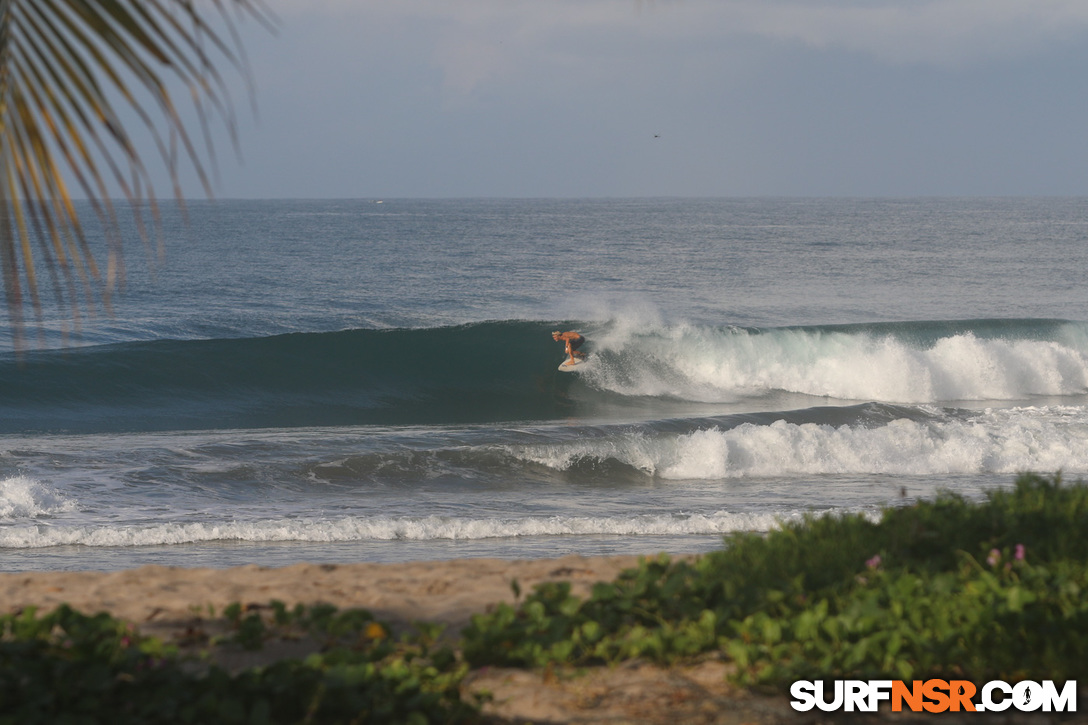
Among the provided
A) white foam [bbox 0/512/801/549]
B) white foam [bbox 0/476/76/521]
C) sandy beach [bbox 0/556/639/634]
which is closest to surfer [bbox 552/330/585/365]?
white foam [bbox 0/512/801/549]

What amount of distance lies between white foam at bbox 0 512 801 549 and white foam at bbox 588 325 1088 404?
34.4 ft

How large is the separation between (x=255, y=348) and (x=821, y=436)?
1290 cm

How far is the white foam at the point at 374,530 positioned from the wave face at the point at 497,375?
26.2ft

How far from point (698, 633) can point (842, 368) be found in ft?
60.8

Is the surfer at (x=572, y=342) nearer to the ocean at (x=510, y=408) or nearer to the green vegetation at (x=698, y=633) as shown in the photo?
the ocean at (x=510, y=408)

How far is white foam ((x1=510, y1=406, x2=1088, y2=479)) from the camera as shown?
12.5 metres

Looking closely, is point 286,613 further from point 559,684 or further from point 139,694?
point 559,684

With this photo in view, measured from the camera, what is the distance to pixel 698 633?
3.63 meters

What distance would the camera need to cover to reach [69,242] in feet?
6.14

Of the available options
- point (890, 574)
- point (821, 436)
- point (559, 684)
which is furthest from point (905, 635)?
point (821, 436)

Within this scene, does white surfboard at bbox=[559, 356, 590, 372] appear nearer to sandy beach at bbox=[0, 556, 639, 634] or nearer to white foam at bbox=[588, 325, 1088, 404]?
white foam at bbox=[588, 325, 1088, 404]

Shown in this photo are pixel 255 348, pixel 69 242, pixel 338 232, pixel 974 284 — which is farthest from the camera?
pixel 338 232

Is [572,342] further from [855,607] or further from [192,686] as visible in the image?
[192,686]

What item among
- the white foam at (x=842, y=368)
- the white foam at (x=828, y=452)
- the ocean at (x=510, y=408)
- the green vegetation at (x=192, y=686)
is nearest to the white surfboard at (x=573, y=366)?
the ocean at (x=510, y=408)
